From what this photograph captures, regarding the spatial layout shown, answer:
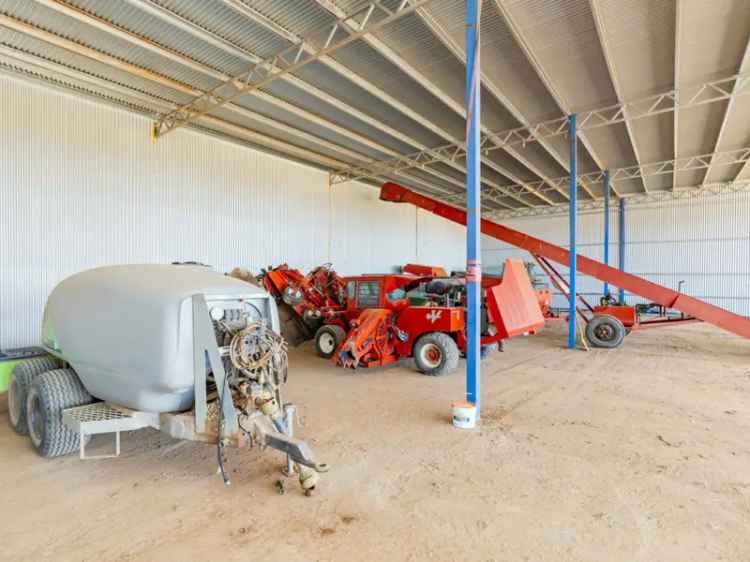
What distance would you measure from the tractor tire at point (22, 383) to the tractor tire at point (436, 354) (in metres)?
5.05

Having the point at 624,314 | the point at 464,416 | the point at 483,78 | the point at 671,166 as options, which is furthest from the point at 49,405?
the point at 671,166

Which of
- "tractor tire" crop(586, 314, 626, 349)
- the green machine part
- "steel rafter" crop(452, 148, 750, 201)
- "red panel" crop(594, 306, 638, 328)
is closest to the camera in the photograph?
the green machine part

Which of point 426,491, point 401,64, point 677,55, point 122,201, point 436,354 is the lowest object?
point 426,491

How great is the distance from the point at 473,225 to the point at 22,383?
16.9 feet

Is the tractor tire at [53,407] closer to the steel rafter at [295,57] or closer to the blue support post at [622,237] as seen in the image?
the steel rafter at [295,57]

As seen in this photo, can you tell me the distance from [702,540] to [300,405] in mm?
4090

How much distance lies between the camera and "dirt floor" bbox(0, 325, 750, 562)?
2.39 metres

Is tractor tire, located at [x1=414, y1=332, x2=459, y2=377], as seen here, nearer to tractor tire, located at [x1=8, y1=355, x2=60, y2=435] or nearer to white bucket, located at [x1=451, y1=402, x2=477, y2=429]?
white bucket, located at [x1=451, y1=402, x2=477, y2=429]

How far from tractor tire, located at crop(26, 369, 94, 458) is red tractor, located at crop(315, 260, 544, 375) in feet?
→ 12.2

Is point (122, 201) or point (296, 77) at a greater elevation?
point (296, 77)

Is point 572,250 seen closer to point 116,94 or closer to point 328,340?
point 328,340

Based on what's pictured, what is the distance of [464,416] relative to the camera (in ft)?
14.4

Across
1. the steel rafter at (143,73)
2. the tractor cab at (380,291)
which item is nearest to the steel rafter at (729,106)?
the tractor cab at (380,291)

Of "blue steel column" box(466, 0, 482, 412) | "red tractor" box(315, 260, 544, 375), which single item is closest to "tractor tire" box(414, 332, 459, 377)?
"red tractor" box(315, 260, 544, 375)
